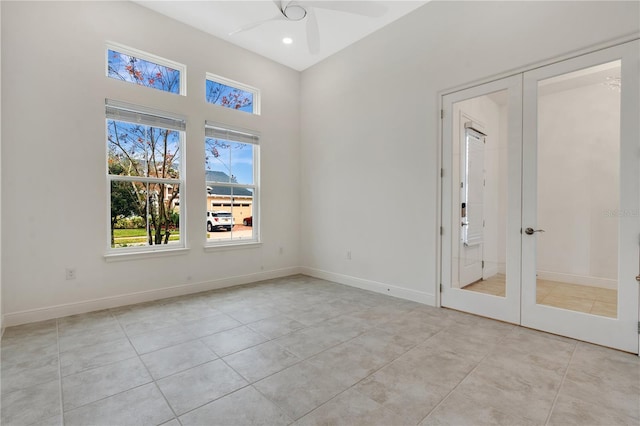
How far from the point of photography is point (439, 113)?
11.8 feet

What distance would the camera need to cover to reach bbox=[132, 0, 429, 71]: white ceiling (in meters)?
3.68

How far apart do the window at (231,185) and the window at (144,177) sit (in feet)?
1.46

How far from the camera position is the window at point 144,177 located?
3647 millimetres

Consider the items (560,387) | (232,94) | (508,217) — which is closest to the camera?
(560,387)

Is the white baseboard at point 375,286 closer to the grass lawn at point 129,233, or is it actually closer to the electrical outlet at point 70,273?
the grass lawn at point 129,233

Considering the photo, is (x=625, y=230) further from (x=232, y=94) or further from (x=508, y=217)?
(x=232, y=94)

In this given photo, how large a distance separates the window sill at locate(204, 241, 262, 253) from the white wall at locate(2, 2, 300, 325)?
3.9 inches

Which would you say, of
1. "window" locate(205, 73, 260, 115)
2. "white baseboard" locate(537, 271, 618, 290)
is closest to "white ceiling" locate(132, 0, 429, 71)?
"window" locate(205, 73, 260, 115)

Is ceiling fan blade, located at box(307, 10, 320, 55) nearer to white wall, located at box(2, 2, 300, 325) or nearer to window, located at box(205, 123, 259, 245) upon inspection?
white wall, located at box(2, 2, 300, 325)

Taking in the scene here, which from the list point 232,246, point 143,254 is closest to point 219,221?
point 232,246

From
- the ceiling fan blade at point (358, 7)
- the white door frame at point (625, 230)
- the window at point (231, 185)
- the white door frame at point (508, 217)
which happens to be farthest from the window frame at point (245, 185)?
the white door frame at point (625, 230)

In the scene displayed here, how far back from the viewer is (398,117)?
3986 mm

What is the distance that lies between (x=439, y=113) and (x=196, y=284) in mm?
3954

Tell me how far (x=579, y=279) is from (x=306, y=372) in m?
2.67
